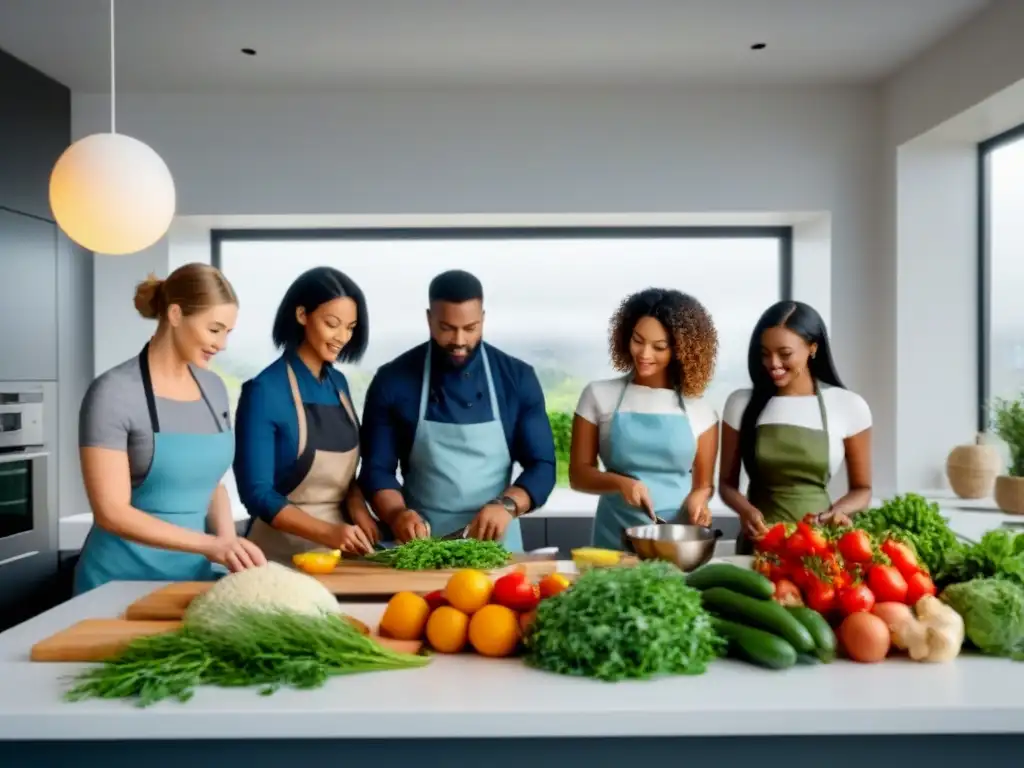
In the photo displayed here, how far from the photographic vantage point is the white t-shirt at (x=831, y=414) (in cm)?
294

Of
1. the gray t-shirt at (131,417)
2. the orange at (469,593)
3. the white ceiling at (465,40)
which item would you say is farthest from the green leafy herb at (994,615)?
the white ceiling at (465,40)

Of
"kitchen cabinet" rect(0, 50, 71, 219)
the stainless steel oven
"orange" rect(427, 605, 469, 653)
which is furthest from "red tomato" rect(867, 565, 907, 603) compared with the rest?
"kitchen cabinet" rect(0, 50, 71, 219)

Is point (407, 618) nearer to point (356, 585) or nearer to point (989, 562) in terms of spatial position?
point (356, 585)

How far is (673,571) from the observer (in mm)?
1641

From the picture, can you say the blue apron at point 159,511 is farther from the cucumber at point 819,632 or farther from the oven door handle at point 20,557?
the oven door handle at point 20,557

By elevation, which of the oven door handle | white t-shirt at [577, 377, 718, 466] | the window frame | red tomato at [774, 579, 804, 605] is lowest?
the oven door handle

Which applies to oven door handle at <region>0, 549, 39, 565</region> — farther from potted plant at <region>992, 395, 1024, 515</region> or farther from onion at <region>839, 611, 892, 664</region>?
potted plant at <region>992, 395, 1024, 515</region>

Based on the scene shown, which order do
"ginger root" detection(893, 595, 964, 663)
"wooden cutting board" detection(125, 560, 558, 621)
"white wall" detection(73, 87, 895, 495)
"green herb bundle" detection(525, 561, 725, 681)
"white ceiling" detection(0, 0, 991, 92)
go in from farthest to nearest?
"white wall" detection(73, 87, 895, 495) < "white ceiling" detection(0, 0, 991, 92) < "wooden cutting board" detection(125, 560, 558, 621) < "ginger root" detection(893, 595, 964, 663) < "green herb bundle" detection(525, 561, 725, 681)

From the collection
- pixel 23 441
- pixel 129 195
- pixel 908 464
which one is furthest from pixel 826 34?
pixel 23 441

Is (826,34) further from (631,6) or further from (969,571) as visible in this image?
(969,571)

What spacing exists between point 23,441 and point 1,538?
425 mm

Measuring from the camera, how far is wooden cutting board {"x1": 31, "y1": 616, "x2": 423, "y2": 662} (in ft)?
5.39

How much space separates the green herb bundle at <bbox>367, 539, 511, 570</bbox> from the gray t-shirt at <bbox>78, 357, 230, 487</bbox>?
65cm

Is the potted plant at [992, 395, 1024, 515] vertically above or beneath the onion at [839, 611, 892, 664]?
above
